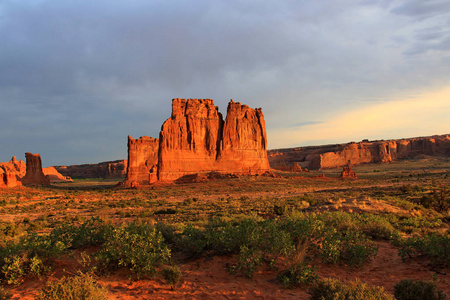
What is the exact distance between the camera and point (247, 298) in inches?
200

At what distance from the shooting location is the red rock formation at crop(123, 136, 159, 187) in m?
60.3

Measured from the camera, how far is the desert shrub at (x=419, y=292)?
449cm

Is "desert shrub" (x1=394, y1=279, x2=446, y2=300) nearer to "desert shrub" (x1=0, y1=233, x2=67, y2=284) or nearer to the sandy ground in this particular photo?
the sandy ground

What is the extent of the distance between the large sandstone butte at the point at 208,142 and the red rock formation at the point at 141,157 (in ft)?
15.3

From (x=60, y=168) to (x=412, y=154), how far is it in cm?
14955

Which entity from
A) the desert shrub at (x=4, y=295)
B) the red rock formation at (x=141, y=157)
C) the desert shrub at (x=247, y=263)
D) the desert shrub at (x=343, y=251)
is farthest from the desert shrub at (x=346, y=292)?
the red rock formation at (x=141, y=157)

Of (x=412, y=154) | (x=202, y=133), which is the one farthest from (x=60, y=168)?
(x=412, y=154)

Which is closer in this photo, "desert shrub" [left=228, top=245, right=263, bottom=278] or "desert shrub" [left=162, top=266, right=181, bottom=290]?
"desert shrub" [left=162, top=266, right=181, bottom=290]

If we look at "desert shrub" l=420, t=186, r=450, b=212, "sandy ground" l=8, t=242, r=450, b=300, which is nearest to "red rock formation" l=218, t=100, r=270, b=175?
"desert shrub" l=420, t=186, r=450, b=212

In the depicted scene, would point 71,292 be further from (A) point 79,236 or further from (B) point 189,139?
(B) point 189,139

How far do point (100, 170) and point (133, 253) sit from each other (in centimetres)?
12642

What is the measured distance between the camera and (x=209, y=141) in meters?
53.0

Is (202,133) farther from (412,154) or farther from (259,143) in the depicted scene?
(412,154)

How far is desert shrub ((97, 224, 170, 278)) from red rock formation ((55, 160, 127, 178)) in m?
103
